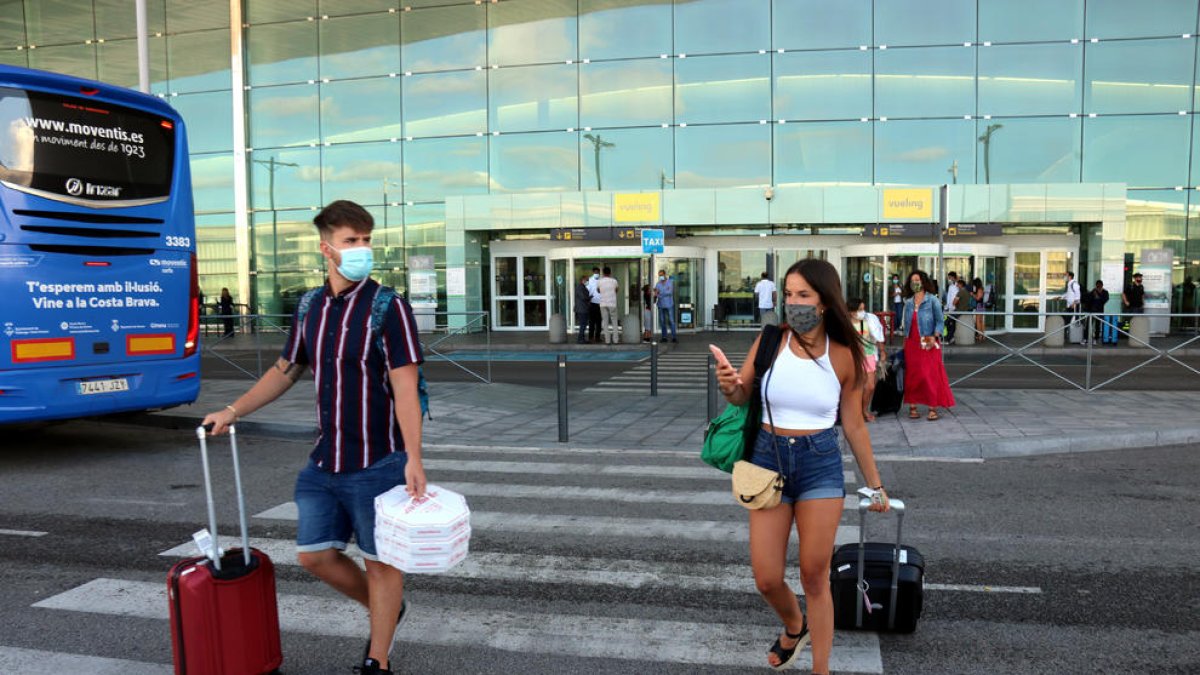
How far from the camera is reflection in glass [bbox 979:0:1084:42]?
2578cm

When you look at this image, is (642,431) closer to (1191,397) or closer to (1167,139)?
(1191,397)

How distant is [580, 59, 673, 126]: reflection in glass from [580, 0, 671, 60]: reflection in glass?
37cm

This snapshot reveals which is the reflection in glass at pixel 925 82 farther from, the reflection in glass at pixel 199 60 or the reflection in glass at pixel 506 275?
the reflection in glass at pixel 199 60

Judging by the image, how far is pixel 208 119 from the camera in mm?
31859

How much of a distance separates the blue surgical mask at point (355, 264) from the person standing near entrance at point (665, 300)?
19.5 meters

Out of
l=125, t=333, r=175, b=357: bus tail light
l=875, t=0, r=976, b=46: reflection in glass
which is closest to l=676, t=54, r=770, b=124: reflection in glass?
l=875, t=0, r=976, b=46: reflection in glass

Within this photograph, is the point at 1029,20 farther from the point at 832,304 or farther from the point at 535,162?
the point at 832,304

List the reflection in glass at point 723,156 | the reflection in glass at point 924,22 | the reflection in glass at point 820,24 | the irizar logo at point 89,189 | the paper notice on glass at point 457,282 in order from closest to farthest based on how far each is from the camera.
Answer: the irizar logo at point 89,189, the reflection in glass at point 924,22, the reflection in glass at point 820,24, the reflection in glass at point 723,156, the paper notice on glass at point 457,282

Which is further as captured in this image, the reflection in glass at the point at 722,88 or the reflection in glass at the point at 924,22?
the reflection in glass at the point at 722,88

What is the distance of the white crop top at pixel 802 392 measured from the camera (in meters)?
3.45

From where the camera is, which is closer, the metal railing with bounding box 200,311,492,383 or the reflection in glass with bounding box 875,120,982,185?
the metal railing with bounding box 200,311,492,383

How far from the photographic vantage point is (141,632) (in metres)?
4.20

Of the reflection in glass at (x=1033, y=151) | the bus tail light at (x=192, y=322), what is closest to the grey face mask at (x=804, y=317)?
the bus tail light at (x=192, y=322)

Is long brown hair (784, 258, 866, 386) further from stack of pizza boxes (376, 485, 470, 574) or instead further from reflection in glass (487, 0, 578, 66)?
reflection in glass (487, 0, 578, 66)
